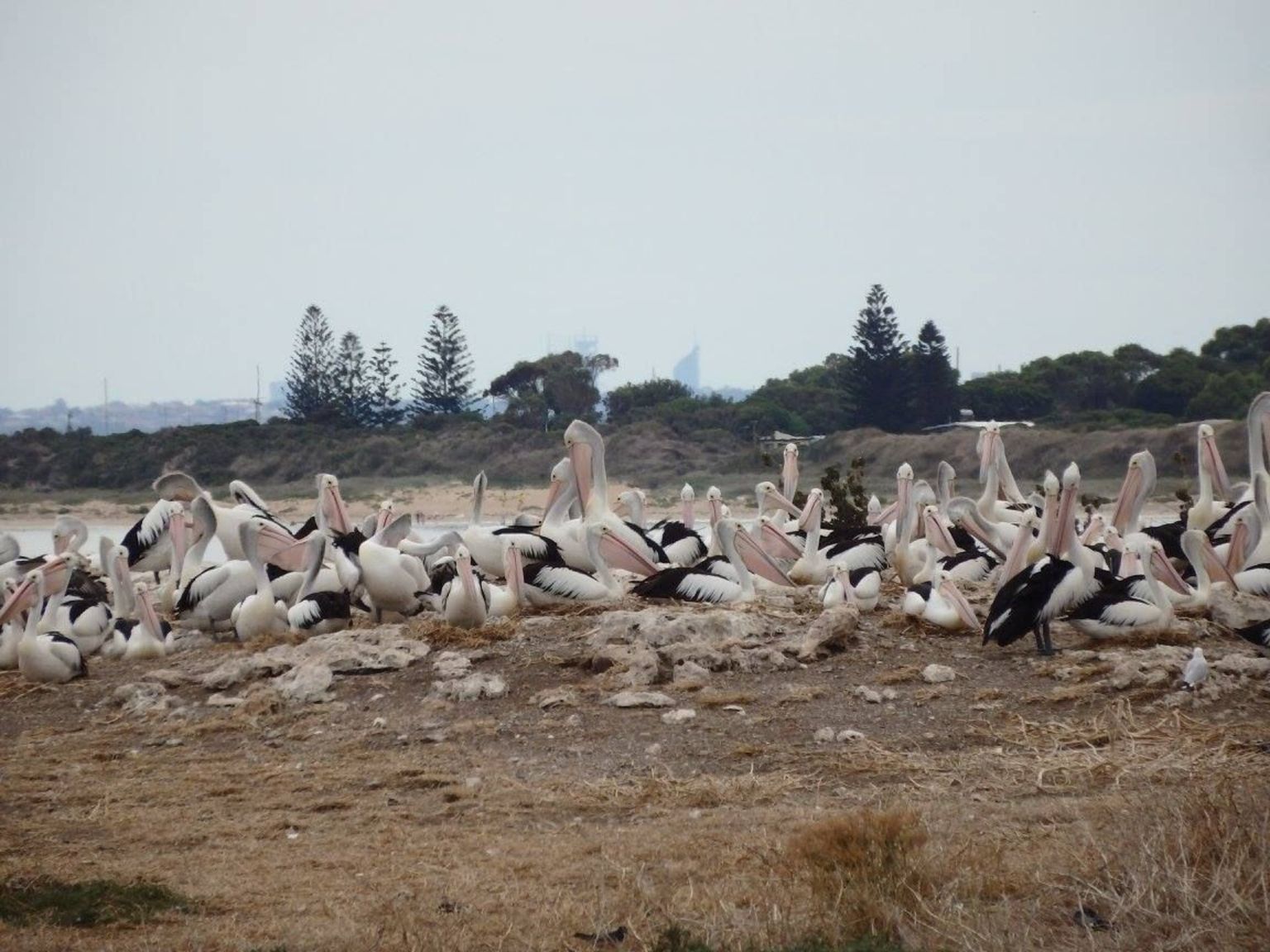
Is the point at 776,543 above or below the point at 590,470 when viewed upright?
below

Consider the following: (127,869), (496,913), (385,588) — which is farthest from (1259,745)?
(385,588)

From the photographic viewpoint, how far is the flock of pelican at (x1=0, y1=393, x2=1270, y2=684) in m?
9.18

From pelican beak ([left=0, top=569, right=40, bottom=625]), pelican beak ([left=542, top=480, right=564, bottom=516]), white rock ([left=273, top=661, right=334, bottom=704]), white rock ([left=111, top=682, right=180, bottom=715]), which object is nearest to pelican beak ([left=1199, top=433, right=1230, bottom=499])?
pelican beak ([left=542, top=480, right=564, bottom=516])

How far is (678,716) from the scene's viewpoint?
7535 millimetres

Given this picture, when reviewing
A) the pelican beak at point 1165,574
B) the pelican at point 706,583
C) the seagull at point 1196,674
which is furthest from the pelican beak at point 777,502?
the seagull at point 1196,674

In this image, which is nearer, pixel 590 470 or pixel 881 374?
pixel 590 470

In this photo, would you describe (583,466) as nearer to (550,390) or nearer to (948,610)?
(948,610)

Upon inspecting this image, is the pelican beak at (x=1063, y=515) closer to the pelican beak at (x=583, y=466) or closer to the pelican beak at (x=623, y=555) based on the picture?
the pelican beak at (x=623, y=555)

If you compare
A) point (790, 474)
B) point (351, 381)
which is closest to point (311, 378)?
point (351, 381)

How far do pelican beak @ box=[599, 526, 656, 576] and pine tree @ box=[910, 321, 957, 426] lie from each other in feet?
114

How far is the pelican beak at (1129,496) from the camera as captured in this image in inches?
470

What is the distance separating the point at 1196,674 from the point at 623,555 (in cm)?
467

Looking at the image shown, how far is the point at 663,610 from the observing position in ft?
30.1

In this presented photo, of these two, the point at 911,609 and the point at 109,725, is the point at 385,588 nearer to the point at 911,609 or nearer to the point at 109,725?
the point at 109,725
